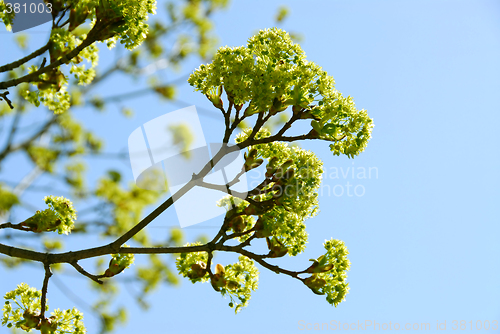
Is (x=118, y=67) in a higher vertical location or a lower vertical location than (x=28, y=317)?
higher

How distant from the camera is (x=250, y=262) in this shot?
320 centimetres

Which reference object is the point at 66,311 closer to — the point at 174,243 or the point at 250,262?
the point at 250,262

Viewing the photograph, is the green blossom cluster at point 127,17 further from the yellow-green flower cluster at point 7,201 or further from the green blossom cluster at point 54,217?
the yellow-green flower cluster at point 7,201

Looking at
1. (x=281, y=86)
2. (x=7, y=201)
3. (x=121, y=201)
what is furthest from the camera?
(x=121, y=201)

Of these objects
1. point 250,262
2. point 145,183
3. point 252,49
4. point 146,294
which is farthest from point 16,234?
point 252,49

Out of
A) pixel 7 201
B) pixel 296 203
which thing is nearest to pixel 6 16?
pixel 7 201

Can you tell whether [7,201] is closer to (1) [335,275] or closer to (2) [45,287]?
(2) [45,287]

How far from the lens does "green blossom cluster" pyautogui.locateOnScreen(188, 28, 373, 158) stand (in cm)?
266

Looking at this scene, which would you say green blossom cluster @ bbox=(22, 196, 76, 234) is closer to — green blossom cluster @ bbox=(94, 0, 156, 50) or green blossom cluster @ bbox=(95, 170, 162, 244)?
green blossom cluster @ bbox=(94, 0, 156, 50)

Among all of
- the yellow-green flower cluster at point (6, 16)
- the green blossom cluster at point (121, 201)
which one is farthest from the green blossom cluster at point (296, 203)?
the green blossom cluster at point (121, 201)

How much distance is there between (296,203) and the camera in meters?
2.72

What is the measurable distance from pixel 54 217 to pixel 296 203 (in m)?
1.82

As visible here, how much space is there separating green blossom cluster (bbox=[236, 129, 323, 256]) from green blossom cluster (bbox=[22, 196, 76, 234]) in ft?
5.01

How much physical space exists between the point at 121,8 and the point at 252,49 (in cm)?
93
